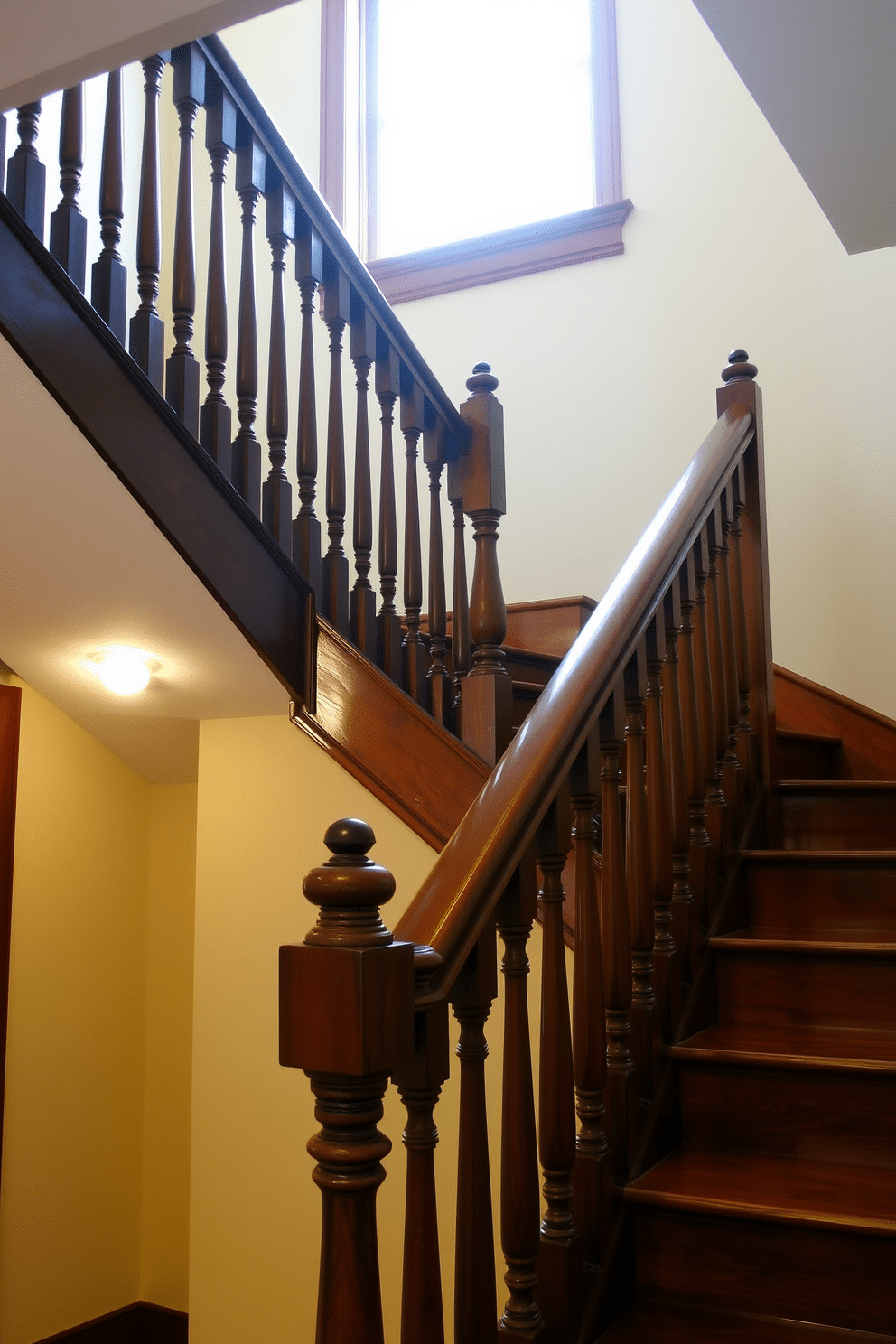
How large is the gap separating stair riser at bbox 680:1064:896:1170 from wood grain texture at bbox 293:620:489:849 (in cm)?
71

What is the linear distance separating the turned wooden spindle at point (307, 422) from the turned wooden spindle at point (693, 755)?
0.76 metres

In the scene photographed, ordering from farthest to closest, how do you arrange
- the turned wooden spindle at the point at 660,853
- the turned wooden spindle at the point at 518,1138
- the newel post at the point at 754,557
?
1. the newel post at the point at 754,557
2. the turned wooden spindle at the point at 660,853
3. the turned wooden spindle at the point at 518,1138

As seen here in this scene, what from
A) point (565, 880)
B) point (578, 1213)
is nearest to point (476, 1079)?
point (578, 1213)

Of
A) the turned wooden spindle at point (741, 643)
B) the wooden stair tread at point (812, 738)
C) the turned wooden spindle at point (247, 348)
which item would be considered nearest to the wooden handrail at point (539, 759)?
the turned wooden spindle at point (741, 643)

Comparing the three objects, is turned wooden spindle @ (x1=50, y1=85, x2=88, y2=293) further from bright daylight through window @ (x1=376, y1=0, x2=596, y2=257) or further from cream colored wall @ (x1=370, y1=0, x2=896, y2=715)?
bright daylight through window @ (x1=376, y1=0, x2=596, y2=257)

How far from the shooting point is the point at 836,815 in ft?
8.13

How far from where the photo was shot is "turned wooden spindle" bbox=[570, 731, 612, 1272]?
152 cm

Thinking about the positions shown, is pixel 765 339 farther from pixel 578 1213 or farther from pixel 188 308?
pixel 578 1213

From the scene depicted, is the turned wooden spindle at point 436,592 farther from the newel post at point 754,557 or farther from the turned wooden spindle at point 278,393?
the newel post at point 754,557

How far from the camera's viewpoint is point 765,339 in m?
3.55

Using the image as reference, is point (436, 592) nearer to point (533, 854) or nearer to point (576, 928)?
point (576, 928)

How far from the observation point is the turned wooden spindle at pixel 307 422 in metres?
2.30

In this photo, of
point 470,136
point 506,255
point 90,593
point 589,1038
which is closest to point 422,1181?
point 589,1038

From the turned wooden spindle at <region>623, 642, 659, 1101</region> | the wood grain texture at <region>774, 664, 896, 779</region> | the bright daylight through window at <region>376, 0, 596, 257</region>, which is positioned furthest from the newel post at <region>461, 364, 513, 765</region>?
the bright daylight through window at <region>376, 0, 596, 257</region>
